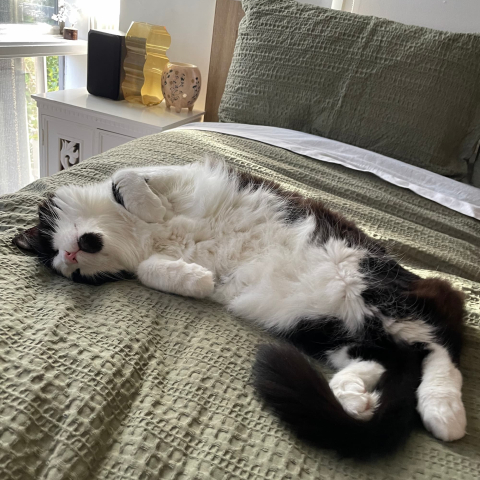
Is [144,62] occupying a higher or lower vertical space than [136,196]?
higher

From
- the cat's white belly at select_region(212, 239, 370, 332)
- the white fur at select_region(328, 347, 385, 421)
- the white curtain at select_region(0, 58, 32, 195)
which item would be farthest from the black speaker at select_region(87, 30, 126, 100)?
the white fur at select_region(328, 347, 385, 421)

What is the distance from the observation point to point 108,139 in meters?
2.20

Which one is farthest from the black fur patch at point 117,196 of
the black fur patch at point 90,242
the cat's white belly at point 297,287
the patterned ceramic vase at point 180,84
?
the patterned ceramic vase at point 180,84

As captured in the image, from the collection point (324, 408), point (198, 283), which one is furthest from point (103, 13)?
point (324, 408)

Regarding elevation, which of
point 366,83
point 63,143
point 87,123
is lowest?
point 63,143

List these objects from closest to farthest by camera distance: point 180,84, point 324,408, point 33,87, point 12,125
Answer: point 324,408
point 180,84
point 12,125
point 33,87

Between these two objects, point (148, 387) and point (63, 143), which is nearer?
point (148, 387)

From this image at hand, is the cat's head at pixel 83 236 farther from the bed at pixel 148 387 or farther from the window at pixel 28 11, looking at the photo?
the window at pixel 28 11

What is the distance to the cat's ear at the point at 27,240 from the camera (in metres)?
1.04

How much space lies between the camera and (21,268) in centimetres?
95

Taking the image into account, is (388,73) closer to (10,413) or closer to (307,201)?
(307,201)

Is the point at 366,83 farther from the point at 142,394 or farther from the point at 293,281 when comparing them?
the point at 142,394

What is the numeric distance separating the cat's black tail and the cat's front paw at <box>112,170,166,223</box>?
1.68 feet

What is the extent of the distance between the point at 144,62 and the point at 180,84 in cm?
24
